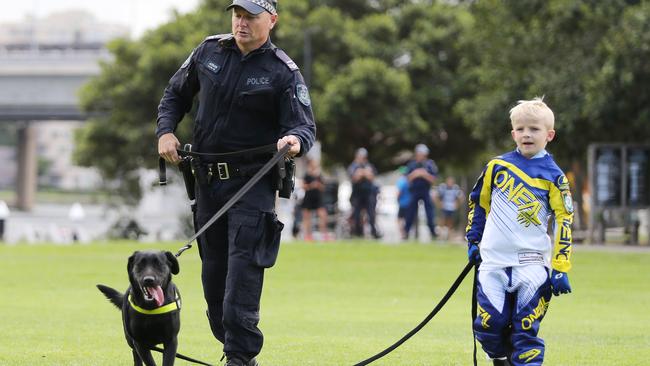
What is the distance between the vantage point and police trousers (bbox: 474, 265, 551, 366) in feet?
23.5

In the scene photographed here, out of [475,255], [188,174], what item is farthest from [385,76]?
[475,255]

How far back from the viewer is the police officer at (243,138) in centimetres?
740

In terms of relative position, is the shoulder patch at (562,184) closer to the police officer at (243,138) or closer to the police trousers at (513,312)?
the police trousers at (513,312)

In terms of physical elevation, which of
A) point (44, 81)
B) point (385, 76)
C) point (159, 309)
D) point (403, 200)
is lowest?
point (159, 309)

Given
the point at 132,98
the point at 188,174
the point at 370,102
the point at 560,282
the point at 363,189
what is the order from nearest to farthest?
the point at 560,282
the point at 188,174
the point at 363,189
the point at 370,102
the point at 132,98

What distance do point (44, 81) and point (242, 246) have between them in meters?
57.5

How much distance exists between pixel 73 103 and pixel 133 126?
59.3 ft

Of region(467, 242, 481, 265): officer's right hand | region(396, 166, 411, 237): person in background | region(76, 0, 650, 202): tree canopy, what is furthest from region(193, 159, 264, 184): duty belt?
region(76, 0, 650, 202): tree canopy

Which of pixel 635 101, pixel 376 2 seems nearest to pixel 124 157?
pixel 376 2

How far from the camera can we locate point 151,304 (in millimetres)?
7141

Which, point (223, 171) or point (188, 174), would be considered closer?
point (223, 171)

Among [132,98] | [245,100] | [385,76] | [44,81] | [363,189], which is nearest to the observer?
[245,100]

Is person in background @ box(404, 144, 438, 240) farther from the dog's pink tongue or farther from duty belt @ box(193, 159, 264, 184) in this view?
the dog's pink tongue

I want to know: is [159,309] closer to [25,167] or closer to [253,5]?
[253,5]
